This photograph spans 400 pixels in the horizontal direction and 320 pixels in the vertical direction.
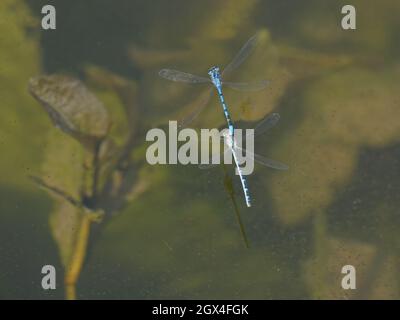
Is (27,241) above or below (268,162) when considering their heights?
below

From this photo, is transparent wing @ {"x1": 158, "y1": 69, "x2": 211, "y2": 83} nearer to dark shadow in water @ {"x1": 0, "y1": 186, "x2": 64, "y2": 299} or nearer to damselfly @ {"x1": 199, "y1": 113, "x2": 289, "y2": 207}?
damselfly @ {"x1": 199, "y1": 113, "x2": 289, "y2": 207}

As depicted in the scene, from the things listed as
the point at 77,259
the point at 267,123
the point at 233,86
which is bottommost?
the point at 77,259

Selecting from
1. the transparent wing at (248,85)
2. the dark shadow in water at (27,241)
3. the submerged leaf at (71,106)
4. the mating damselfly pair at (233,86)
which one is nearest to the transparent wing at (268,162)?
the mating damselfly pair at (233,86)

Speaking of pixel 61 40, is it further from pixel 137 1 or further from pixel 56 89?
pixel 137 1

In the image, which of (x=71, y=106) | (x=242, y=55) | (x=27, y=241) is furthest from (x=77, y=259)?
(x=242, y=55)

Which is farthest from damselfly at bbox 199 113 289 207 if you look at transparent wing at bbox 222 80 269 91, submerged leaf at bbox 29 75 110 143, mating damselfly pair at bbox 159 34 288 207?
submerged leaf at bbox 29 75 110 143

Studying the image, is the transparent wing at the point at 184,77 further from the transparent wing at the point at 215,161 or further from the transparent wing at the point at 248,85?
the transparent wing at the point at 215,161

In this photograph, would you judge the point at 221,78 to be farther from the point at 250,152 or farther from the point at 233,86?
the point at 250,152
